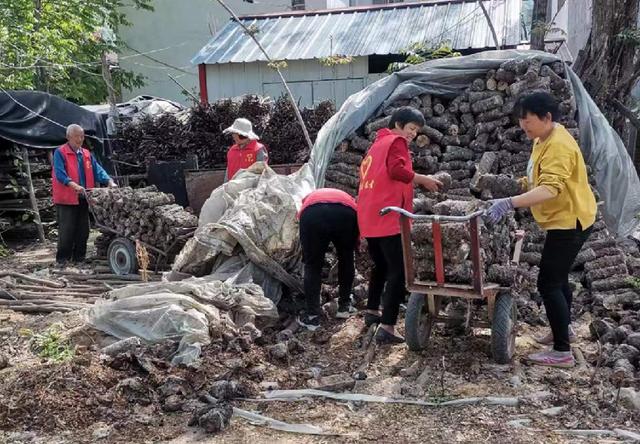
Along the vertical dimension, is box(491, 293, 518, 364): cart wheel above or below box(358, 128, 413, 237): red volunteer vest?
below

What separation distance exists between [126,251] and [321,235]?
12.0ft

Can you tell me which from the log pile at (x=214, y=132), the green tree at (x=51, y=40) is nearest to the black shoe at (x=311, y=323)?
the green tree at (x=51, y=40)

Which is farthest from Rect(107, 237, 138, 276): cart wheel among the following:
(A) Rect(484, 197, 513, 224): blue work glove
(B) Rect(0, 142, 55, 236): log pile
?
(A) Rect(484, 197, 513, 224): blue work glove

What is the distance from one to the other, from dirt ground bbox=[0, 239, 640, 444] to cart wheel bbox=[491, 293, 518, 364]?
4.1 inches

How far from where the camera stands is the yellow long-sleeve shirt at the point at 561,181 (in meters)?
4.20

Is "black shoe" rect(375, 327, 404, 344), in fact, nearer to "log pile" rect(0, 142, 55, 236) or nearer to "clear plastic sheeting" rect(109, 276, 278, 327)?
"clear plastic sheeting" rect(109, 276, 278, 327)

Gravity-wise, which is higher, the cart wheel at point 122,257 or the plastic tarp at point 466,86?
the plastic tarp at point 466,86

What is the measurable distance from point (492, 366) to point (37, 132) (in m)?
9.69

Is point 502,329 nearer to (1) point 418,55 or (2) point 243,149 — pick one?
(2) point 243,149

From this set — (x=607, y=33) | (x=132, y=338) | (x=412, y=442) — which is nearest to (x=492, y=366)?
(x=412, y=442)

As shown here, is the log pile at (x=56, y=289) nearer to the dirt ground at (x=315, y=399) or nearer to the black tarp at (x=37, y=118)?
the dirt ground at (x=315, y=399)

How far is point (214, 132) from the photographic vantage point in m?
12.2

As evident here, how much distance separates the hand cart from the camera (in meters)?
7.72

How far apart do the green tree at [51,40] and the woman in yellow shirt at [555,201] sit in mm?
7107
